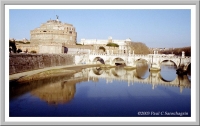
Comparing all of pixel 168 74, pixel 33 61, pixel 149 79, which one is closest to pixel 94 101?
pixel 149 79

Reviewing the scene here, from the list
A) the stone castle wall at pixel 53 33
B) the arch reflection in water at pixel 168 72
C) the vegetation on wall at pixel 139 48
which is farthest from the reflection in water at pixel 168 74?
the vegetation on wall at pixel 139 48

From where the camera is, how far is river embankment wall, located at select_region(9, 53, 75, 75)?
5.61 meters

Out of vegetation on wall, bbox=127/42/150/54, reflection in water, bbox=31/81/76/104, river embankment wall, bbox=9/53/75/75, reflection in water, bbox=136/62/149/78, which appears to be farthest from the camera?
vegetation on wall, bbox=127/42/150/54

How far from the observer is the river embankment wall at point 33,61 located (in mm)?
5608

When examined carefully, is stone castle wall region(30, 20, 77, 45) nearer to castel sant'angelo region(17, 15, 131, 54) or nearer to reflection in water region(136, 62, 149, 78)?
castel sant'angelo region(17, 15, 131, 54)

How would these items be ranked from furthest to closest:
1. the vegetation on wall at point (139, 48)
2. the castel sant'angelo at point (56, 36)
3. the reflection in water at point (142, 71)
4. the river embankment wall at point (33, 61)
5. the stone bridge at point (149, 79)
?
the vegetation on wall at point (139, 48) < the castel sant'angelo at point (56, 36) < the reflection in water at point (142, 71) < the stone bridge at point (149, 79) < the river embankment wall at point (33, 61)

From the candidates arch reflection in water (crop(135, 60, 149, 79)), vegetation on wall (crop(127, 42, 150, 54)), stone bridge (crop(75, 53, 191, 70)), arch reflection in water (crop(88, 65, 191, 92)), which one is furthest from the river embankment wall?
vegetation on wall (crop(127, 42, 150, 54))

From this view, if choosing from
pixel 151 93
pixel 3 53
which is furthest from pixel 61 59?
pixel 3 53

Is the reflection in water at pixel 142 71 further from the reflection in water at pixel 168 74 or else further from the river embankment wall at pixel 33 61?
the river embankment wall at pixel 33 61

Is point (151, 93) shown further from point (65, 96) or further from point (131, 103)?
point (65, 96)

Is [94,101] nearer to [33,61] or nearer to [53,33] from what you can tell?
[33,61]

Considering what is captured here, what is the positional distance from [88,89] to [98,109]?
5.08 feet

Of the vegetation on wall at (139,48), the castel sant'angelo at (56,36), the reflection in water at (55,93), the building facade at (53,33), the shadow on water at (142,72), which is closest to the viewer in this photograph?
the reflection in water at (55,93)

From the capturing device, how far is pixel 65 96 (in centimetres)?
435
